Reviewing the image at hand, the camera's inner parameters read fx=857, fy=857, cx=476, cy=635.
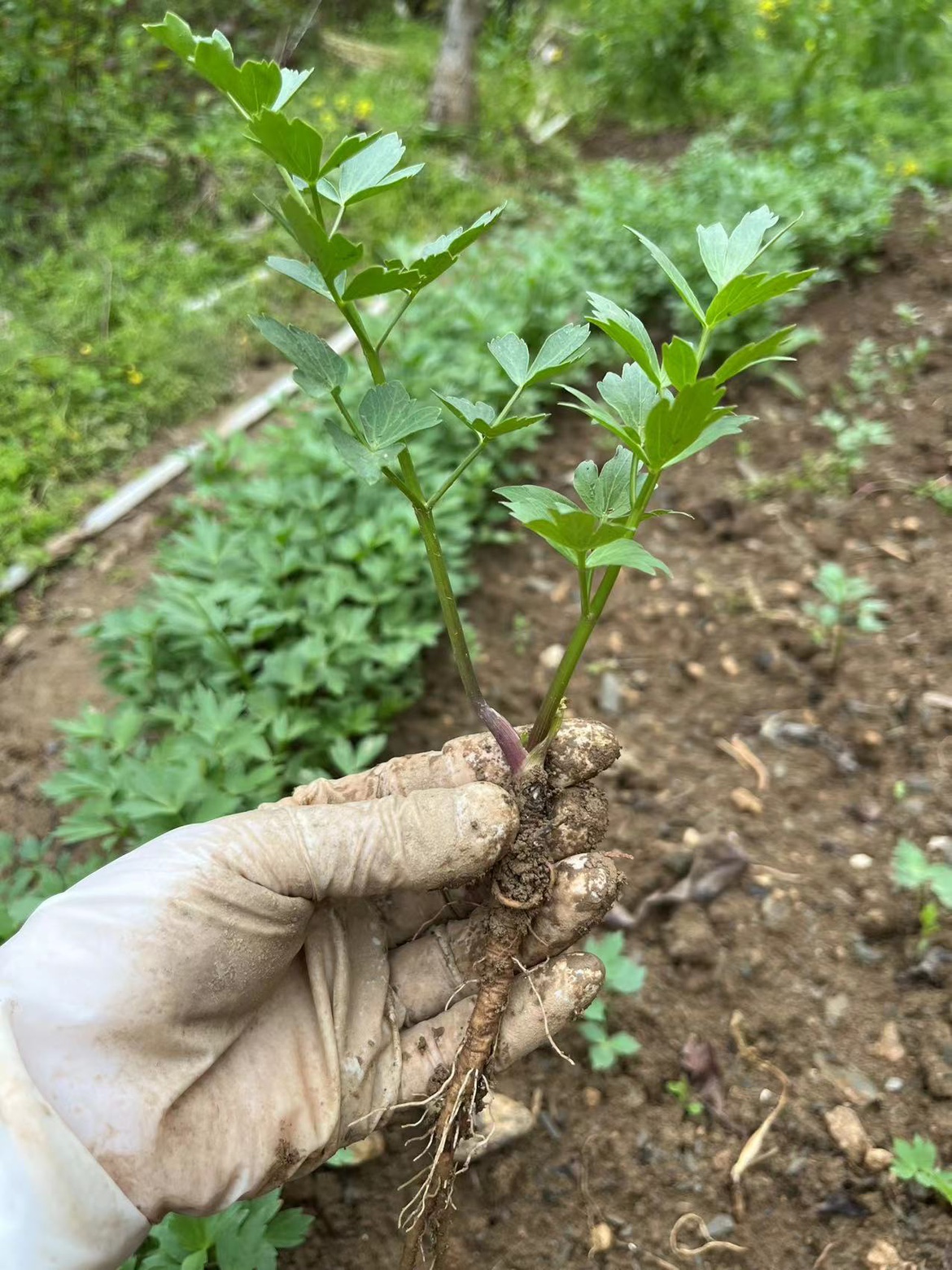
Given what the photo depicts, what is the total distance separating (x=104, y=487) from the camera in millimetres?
4754

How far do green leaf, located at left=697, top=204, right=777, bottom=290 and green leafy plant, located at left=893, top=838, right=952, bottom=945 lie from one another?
178 cm

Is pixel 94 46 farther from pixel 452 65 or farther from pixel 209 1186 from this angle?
pixel 209 1186

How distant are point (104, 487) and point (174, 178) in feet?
11.4

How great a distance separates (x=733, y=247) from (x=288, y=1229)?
202 centimetres

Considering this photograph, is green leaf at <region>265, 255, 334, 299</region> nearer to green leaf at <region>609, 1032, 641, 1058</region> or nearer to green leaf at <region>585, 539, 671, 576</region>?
green leaf at <region>585, 539, 671, 576</region>

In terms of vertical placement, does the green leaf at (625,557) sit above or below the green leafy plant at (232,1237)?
above

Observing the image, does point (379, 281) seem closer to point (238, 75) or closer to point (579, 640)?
point (238, 75)

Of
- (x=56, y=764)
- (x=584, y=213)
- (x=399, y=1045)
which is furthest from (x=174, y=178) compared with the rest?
(x=399, y=1045)

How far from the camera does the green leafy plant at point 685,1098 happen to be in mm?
2250

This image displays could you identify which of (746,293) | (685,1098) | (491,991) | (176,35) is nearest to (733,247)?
(746,293)

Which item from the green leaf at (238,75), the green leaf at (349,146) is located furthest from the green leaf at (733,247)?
the green leaf at (238,75)

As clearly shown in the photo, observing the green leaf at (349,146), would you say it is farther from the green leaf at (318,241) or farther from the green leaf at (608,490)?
the green leaf at (608,490)

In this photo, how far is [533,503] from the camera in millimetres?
1385

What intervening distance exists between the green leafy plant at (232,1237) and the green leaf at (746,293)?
6.04ft
